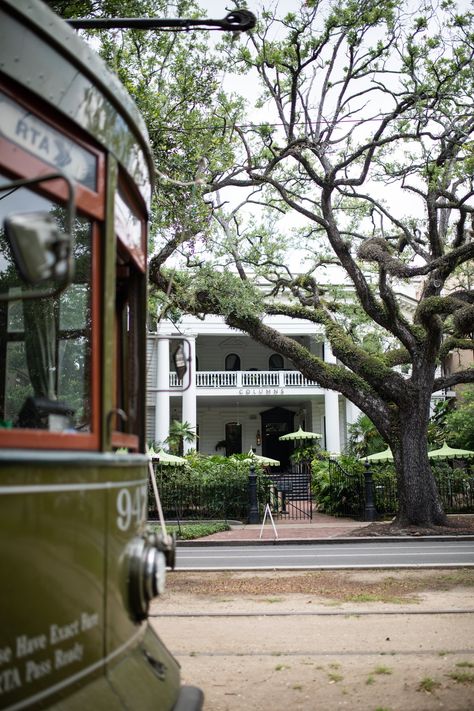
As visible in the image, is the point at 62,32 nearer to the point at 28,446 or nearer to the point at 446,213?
the point at 28,446

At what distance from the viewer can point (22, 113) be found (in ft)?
8.19

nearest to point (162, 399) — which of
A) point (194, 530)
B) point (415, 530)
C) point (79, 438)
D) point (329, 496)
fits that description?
point (329, 496)

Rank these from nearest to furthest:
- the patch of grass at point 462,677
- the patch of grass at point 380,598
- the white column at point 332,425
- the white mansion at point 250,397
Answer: the patch of grass at point 462,677
the patch of grass at point 380,598
the white column at point 332,425
the white mansion at point 250,397

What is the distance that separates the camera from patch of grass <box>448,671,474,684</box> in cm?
513

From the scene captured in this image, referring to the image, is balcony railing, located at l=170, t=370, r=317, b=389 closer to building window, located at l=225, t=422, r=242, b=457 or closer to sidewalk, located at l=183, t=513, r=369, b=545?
building window, located at l=225, t=422, r=242, b=457

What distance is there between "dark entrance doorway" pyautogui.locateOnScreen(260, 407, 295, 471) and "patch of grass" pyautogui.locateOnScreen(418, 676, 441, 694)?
34.3m

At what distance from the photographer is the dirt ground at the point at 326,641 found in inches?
194

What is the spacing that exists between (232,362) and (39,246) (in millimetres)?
37753

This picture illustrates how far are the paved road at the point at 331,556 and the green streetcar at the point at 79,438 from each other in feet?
29.3

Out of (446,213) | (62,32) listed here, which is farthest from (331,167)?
(62,32)

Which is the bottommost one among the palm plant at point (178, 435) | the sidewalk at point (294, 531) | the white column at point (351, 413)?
the sidewalk at point (294, 531)

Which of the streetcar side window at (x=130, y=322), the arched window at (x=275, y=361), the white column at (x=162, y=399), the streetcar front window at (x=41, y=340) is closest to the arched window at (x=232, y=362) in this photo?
the arched window at (x=275, y=361)

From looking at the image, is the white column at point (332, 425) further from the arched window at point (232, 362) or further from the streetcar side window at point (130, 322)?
the streetcar side window at point (130, 322)

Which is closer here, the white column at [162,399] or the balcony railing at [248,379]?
the white column at [162,399]
